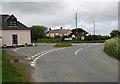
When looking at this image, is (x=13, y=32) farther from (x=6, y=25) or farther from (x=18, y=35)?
(x=6, y=25)

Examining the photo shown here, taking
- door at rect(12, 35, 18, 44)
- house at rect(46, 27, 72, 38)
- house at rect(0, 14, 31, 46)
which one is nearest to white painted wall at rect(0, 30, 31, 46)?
house at rect(0, 14, 31, 46)

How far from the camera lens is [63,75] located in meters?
13.0

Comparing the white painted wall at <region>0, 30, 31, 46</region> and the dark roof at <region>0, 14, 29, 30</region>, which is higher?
the dark roof at <region>0, 14, 29, 30</region>

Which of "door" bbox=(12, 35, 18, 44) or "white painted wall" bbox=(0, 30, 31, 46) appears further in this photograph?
"door" bbox=(12, 35, 18, 44)

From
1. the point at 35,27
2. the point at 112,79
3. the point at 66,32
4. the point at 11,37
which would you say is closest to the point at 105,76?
the point at 112,79

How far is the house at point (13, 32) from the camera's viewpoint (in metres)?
51.5

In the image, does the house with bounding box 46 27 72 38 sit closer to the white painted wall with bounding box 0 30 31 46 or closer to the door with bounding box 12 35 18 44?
the white painted wall with bounding box 0 30 31 46

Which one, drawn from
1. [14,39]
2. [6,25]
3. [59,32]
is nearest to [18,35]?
[14,39]

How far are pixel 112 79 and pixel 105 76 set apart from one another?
770 mm

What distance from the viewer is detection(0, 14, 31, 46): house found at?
5153 centimetres

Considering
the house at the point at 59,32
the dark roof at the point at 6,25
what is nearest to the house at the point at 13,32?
the dark roof at the point at 6,25

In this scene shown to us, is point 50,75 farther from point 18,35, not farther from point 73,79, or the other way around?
point 18,35

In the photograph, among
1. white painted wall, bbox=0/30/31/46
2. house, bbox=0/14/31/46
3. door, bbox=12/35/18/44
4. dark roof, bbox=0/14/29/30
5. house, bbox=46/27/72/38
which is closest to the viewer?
white painted wall, bbox=0/30/31/46

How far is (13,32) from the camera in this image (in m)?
52.2
